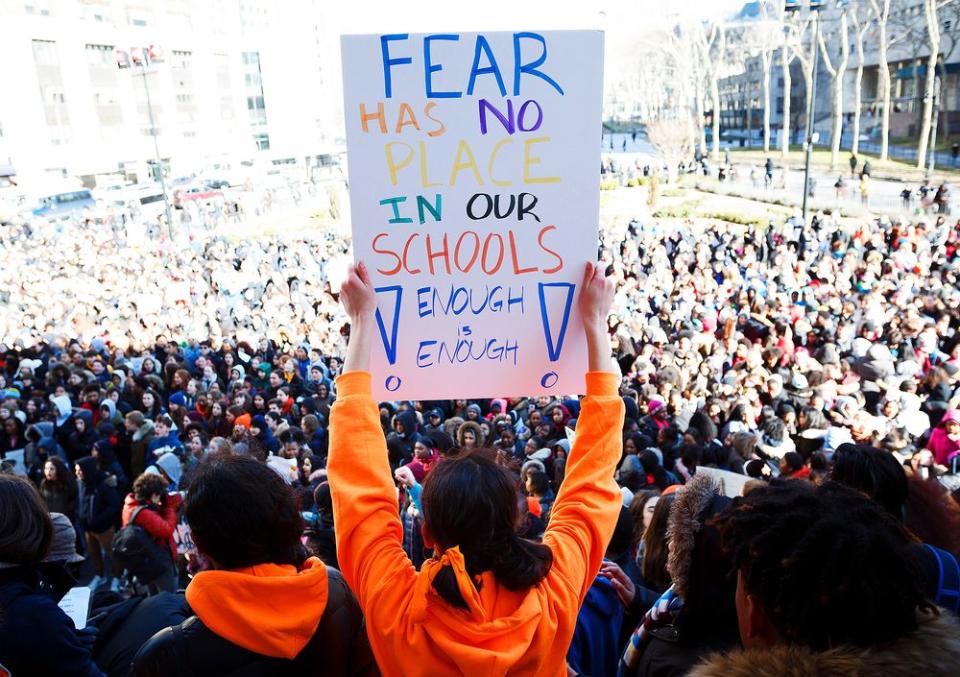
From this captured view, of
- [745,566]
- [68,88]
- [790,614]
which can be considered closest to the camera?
[790,614]

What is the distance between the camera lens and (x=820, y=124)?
4862cm

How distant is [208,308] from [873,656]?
1363 cm

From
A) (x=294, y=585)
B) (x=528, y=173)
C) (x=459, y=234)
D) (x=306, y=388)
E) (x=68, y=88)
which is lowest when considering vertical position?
(x=306, y=388)

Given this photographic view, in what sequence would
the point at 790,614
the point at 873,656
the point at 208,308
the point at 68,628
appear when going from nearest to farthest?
the point at 873,656 < the point at 790,614 < the point at 68,628 < the point at 208,308

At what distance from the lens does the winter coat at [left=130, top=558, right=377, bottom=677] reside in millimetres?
1490

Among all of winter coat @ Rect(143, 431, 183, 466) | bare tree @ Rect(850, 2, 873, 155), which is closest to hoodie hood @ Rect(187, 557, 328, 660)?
winter coat @ Rect(143, 431, 183, 466)

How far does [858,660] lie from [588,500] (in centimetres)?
63

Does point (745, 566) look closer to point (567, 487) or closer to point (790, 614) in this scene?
point (790, 614)

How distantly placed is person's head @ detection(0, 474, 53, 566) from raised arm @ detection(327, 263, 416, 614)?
835 mm

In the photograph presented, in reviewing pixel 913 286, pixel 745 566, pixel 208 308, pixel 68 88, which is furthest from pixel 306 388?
pixel 68 88

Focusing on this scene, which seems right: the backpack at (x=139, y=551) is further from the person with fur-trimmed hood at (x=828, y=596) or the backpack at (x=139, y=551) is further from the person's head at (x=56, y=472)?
the person with fur-trimmed hood at (x=828, y=596)

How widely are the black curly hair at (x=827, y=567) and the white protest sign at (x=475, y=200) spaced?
35.0 inches

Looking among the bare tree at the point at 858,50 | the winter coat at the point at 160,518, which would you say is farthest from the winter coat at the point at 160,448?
the bare tree at the point at 858,50

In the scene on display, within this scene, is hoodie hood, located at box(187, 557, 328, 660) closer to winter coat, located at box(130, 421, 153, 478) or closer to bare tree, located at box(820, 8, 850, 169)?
winter coat, located at box(130, 421, 153, 478)
